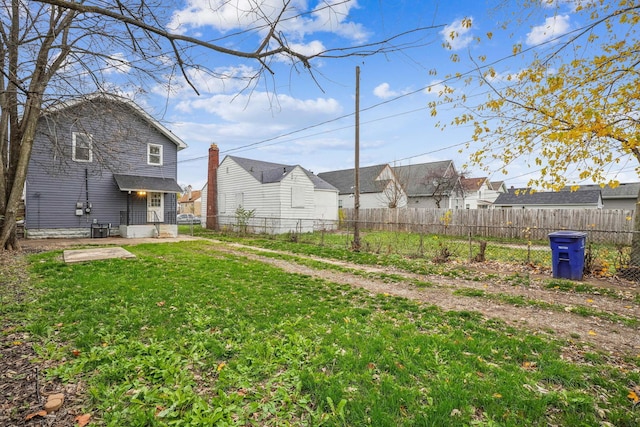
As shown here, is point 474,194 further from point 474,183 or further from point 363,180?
point 363,180

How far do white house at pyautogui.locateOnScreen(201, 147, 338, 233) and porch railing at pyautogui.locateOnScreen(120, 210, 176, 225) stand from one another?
2.89 meters

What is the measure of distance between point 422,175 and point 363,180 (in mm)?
6305

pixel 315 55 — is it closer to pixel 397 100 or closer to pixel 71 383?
pixel 71 383

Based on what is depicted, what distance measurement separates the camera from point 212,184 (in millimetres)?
23250

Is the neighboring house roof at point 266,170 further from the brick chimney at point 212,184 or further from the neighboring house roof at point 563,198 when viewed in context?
the neighboring house roof at point 563,198

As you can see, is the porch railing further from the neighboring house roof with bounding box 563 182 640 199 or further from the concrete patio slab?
the neighboring house roof with bounding box 563 182 640 199

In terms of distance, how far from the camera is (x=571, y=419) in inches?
96.6

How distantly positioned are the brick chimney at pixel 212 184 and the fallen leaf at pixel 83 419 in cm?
2104

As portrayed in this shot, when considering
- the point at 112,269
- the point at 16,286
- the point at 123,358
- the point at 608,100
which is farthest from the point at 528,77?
the point at 16,286

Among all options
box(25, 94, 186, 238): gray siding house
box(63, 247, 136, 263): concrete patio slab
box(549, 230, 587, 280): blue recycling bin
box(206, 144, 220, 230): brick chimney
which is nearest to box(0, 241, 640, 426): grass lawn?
box(63, 247, 136, 263): concrete patio slab

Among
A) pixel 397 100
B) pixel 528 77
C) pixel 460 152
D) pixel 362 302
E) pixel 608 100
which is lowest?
pixel 362 302

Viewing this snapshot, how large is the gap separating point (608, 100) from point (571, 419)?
6487mm

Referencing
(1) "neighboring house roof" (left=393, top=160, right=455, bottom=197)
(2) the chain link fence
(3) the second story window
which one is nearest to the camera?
(2) the chain link fence

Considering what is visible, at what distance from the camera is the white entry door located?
17484 mm
